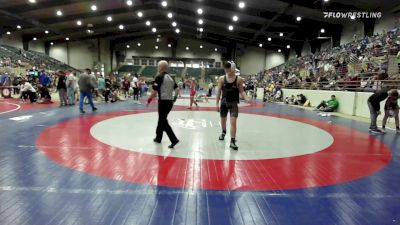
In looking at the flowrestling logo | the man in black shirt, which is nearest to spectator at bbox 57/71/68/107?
the man in black shirt

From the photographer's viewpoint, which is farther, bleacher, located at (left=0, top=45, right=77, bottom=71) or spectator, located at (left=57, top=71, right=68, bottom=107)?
bleacher, located at (left=0, top=45, right=77, bottom=71)

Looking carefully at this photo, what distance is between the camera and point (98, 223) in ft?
8.19

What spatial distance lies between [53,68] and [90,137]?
119 ft

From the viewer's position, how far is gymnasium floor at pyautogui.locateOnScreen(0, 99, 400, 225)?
270 centimetres

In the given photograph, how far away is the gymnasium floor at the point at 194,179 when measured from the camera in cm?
270

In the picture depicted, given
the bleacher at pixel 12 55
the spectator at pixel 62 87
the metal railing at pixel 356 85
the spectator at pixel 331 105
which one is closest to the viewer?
the metal railing at pixel 356 85

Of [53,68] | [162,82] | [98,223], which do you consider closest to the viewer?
[98,223]

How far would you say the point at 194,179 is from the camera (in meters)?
3.68

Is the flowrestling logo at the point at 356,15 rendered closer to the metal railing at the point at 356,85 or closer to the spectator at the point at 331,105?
the metal railing at the point at 356,85

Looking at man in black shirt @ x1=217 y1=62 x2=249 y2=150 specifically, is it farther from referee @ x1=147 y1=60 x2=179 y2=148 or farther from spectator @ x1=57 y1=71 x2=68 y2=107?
spectator @ x1=57 y1=71 x2=68 y2=107

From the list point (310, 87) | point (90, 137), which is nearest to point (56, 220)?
point (90, 137)

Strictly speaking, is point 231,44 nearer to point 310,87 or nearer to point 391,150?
point 310,87

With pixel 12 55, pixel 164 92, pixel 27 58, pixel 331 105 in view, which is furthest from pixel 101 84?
pixel 27 58

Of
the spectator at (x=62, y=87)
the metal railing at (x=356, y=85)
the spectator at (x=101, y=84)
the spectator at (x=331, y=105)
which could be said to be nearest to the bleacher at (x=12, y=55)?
the spectator at (x=101, y=84)
